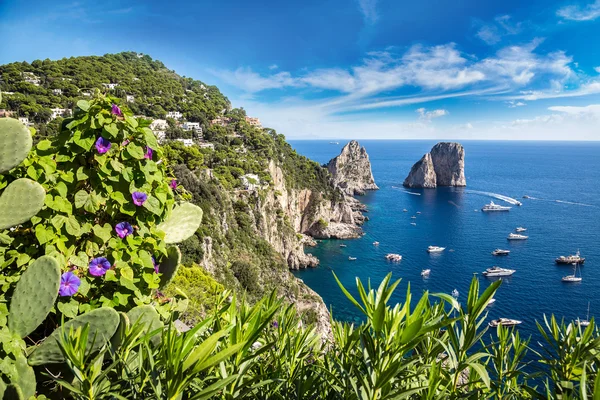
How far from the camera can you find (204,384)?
1668 millimetres

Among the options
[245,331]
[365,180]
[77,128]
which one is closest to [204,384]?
[245,331]

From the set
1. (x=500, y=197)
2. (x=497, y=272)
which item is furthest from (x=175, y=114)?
(x=500, y=197)

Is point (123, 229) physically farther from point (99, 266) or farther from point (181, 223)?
point (181, 223)

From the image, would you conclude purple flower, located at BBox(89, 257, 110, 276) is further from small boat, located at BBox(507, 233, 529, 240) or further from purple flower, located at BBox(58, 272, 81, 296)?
small boat, located at BBox(507, 233, 529, 240)

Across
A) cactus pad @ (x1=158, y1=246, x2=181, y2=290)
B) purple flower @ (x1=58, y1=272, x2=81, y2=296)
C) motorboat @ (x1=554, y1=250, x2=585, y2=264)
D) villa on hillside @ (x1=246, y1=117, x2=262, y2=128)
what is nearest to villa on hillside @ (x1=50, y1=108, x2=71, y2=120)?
villa on hillside @ (x1=246, y1=117, x2=262, y2=128)

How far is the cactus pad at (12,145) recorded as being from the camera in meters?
1.85

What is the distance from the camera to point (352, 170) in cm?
7869

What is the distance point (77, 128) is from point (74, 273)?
0.84 meters

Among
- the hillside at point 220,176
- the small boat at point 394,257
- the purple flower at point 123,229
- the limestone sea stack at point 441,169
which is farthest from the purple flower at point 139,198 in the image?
the limestone sea stack at point 441,169

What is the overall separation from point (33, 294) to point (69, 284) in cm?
16

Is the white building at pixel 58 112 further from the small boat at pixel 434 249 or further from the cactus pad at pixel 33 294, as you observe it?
the small boat at pixel 434 249

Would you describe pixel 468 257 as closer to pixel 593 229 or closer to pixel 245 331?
pixel 593 229

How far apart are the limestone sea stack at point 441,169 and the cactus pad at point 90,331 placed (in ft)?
275

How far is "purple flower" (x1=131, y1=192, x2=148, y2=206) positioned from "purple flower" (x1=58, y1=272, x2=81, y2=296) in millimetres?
495
